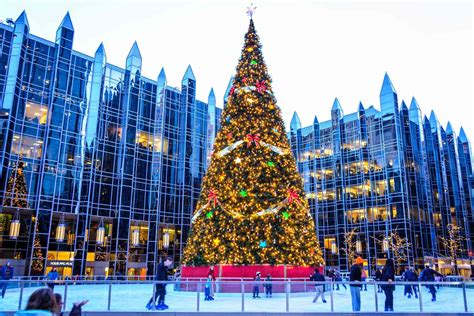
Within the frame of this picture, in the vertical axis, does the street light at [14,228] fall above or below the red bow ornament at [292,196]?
below

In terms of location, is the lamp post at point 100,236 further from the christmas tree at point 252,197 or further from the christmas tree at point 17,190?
the christmas tree at point 252,197

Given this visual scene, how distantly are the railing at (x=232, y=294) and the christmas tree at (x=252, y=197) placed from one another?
21.2ft

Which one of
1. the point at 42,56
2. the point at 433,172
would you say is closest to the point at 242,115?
the point at 42,56

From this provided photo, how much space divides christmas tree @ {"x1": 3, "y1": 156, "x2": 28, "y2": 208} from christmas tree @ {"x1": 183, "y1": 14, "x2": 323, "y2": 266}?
21.6m

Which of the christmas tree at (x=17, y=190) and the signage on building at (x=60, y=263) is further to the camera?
the signage on building at (x=60, y=263)

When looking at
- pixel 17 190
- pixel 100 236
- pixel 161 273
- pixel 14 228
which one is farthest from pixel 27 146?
pixel 161 273

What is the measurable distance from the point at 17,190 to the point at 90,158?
729cm

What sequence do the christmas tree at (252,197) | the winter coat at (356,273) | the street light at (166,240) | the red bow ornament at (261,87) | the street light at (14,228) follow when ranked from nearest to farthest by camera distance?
the winter coat at (356,273) → the christmas tree at (252,197) → the red bow ornament at (261,87) → the street light at (14,228) → the street light at (166,240)

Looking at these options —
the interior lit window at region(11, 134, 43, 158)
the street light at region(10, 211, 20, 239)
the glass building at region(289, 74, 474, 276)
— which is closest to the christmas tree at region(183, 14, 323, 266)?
the street light at region(10, 211, 20, 239)

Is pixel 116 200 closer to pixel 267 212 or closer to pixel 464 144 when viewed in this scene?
pixel 267 212

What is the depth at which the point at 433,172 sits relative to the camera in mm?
55875

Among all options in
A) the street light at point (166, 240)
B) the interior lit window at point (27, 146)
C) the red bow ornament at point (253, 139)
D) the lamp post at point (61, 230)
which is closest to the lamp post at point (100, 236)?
the lamp post at point (61, 230)

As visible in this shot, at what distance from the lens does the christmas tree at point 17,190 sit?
34312 millimetres

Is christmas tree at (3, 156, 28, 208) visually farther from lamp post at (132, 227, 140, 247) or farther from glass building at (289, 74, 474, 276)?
glass building at (289, 74, 474, 276)
